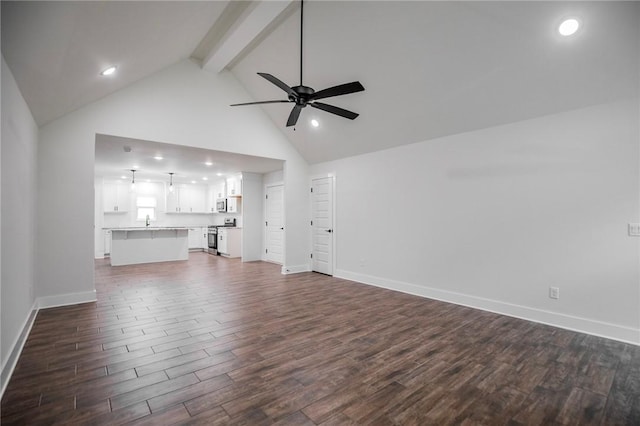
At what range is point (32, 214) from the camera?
3.59 meters

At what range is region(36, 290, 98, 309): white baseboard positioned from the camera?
3922 millimetres

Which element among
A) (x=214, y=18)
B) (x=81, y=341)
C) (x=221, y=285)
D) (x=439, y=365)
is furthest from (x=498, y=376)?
(x=214, y=18)

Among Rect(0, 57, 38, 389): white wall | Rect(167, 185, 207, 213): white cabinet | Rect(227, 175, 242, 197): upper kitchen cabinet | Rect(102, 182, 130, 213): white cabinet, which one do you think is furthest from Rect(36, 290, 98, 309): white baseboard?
Rect(167, 185, 207, 213): white cabinet

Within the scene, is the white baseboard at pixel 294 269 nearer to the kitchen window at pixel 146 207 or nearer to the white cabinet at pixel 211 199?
the white cabinet at pixel 211 199

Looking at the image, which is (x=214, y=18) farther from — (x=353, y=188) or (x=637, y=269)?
(x=637, y=269)

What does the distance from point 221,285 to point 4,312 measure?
3134 millimetres

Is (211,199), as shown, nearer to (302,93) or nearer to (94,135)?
(94,135)

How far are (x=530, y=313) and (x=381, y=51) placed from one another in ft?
12.4

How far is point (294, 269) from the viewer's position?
6621 mm

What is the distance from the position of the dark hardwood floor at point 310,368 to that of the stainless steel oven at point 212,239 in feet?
18.5

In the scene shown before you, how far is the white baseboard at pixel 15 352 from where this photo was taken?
212cm

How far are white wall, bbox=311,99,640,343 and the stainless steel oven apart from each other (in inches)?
245

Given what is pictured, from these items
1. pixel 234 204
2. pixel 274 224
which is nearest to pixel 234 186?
pixel 234 204

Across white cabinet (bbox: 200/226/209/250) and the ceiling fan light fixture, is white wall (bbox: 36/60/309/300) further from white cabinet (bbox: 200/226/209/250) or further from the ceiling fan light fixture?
white cabinet (bbox: 200/226/209/250)
